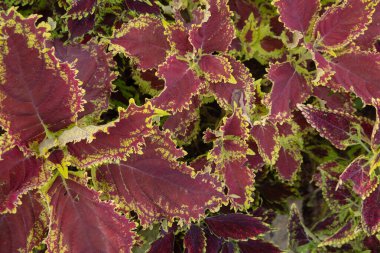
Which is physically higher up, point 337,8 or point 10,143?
point 337,8

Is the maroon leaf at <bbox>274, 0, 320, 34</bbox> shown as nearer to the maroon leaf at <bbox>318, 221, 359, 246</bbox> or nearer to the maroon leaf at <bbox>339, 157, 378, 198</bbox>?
the maroon leaf at <bbox>339, 157, 378, 198</bbox>

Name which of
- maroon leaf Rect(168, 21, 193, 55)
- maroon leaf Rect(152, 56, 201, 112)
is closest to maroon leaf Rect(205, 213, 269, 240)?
maroon leaf Rect(152, 56, 201, 112)

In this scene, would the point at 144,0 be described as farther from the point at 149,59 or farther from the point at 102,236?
the point at 102,236

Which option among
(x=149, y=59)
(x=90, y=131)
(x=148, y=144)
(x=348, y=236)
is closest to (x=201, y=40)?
(x=149, y=59)

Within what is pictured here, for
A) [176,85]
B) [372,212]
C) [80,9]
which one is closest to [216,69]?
[176,85]

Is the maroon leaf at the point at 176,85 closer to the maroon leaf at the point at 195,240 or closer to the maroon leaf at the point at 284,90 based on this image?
the maroon leaf at the point at 284,90

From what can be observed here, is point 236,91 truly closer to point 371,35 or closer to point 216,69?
point 216,69
